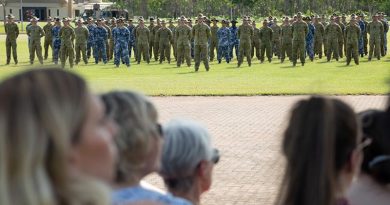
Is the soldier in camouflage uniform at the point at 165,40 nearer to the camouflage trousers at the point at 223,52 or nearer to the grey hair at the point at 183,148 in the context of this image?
the camouflage trousers at the point at 223,52

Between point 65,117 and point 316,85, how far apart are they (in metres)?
1.64

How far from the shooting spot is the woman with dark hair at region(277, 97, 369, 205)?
2559mm

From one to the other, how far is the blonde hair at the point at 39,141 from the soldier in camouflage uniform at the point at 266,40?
27.1 m

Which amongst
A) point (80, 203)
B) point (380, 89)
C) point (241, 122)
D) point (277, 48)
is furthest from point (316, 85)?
point (277, 48)

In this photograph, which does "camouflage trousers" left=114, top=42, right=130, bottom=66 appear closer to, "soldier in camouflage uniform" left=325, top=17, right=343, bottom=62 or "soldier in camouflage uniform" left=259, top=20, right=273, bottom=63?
"soldier in camouflage uniform" left=259, top=20, right=273, bottom=63

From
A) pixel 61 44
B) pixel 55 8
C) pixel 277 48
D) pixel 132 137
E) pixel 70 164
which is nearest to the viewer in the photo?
pixel 70 164

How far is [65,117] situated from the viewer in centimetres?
158

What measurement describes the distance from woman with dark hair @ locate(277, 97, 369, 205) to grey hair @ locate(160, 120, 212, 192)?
43 cm

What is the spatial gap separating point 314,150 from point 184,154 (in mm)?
665

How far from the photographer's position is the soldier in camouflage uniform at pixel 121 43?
89.7ft

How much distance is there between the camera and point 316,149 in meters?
2.56

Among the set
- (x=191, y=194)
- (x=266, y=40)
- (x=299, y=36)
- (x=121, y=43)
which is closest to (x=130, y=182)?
(x=191, y=194)

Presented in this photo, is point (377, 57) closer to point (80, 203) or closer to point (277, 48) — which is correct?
point (277, 48)

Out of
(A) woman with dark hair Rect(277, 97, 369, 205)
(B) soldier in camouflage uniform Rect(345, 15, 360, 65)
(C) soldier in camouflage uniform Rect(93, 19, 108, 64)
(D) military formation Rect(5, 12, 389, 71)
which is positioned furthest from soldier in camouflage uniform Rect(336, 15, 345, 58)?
(A) woman with dark hair Rect(277, 97, 369, 205)
